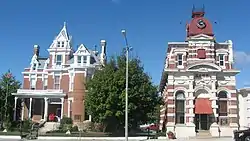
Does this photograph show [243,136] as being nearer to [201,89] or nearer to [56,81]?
[201,89]

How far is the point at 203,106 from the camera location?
152 ft

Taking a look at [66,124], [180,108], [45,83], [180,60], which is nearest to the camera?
[180,108]

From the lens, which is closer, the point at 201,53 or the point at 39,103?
the point at 201,53

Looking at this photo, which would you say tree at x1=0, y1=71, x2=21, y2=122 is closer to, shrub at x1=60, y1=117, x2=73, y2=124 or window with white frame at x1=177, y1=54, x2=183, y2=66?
shrub at x1=60, y1=117, x2=73, y2=124

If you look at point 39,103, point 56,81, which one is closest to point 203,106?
point 56,81

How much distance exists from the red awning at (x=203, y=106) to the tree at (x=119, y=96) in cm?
541

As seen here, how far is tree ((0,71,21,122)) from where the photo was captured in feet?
188

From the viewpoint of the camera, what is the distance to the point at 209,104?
4628 cm

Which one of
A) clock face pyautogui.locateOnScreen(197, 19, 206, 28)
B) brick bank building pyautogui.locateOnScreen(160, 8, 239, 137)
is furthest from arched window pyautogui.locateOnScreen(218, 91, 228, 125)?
clock face pyautogui.locateOnScreen(197, 19, 206, 28)

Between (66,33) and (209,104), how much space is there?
27443mm

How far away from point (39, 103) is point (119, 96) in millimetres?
22398

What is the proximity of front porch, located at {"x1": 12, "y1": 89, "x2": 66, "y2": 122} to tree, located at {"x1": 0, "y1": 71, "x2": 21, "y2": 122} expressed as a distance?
4.08 feet

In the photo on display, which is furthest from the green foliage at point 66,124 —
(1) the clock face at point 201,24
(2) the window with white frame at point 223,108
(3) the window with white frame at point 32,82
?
(1) the clock face at point 201,24

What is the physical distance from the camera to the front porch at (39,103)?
189 feet
